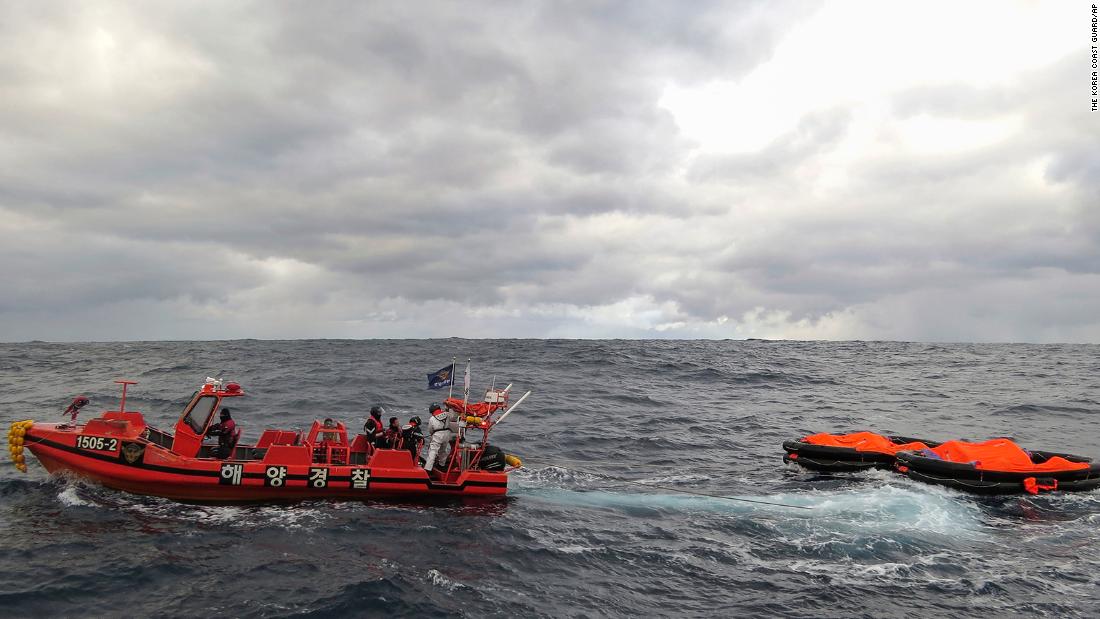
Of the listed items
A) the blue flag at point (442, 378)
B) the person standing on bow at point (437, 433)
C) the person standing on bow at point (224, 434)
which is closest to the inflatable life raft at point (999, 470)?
the person standing on bow at point (437, 433)

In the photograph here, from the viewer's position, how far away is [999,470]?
19453 mm

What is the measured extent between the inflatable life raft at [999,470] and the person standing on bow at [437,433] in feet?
50.2

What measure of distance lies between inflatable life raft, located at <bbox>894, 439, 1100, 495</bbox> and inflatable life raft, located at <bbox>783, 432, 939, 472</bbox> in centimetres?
124

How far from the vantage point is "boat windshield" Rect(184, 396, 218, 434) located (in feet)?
54.7

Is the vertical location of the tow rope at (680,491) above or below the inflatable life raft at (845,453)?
below

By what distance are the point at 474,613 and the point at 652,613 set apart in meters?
3.11

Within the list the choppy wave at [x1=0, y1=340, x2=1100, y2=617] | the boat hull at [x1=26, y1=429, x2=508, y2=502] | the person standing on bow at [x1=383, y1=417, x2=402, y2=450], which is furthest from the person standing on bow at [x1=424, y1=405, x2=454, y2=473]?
the choppy wave at [x1=0, y1=340, x2=1100, y2=617]

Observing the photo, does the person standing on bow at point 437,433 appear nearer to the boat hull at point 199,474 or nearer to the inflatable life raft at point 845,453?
the boat hull at point 199,474

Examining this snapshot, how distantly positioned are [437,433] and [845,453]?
14608 millimetres

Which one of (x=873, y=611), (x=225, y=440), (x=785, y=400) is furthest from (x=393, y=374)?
(x=873, y=611)

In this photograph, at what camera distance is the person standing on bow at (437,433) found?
57.3 feet

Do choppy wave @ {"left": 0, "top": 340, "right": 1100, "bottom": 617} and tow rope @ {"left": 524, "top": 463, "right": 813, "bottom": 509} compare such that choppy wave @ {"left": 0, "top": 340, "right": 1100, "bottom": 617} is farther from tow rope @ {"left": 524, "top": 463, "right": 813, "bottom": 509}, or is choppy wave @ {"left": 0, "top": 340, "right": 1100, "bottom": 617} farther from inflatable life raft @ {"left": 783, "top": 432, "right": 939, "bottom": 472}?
inflatable life raft @ {"left": 783, "top": 432, "right": 939, "bottom": 472}

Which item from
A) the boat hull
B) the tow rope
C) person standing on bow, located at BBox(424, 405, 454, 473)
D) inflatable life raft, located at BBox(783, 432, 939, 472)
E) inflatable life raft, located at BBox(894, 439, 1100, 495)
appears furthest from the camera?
inflatable life raft, located at BBox(783, 432, 939, 472)

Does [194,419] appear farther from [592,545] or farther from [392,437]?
[592,545]
